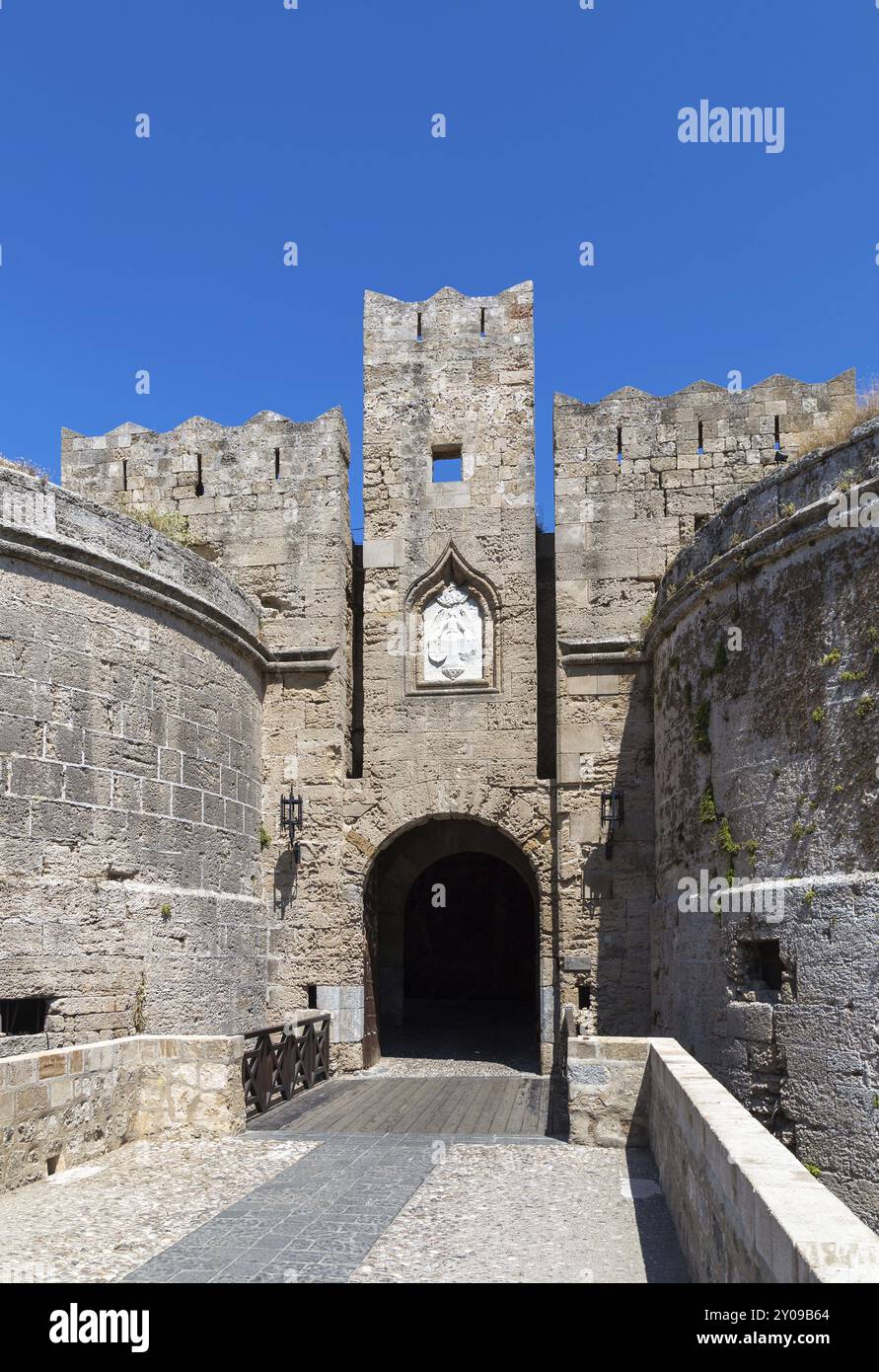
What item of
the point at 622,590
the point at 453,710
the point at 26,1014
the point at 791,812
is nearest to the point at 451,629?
the point at 453,710

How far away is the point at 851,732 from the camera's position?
26.5 feet

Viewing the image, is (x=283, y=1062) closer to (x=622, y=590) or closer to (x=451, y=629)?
(x=451, y=629)

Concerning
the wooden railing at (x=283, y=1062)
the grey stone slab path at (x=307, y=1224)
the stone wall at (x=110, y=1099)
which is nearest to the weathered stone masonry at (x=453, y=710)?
the wooden railing at (x=283, y=1062)

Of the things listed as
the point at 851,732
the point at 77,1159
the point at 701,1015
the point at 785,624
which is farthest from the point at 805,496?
the point at 77,1159

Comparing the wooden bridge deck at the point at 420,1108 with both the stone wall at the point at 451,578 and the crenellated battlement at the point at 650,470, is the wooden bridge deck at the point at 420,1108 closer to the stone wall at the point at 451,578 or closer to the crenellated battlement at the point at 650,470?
the stone wall at the point at 451,578

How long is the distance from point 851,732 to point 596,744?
15.6ft

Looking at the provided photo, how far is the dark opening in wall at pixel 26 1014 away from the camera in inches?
357

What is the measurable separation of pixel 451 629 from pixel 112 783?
15.6ft

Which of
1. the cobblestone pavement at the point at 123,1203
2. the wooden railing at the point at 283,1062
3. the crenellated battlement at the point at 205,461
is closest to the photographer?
the cobblestone pavement at the point at 123,1203

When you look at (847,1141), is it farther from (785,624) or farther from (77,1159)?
(77,1159)

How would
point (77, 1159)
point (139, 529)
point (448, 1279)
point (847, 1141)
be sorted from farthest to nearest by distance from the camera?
point (139, 529)
point (847, 1141)
point (77, 1159)
point (448, 1279)

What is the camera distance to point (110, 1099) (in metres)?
7.47

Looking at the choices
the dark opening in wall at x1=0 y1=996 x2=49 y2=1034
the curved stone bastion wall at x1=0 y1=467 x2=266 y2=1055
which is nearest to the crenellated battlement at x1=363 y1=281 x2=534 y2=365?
the curved stone bastion wall at x1=0 y1=467 x2=266 y2=1055

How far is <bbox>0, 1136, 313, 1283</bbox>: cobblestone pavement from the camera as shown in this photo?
16.6ft
